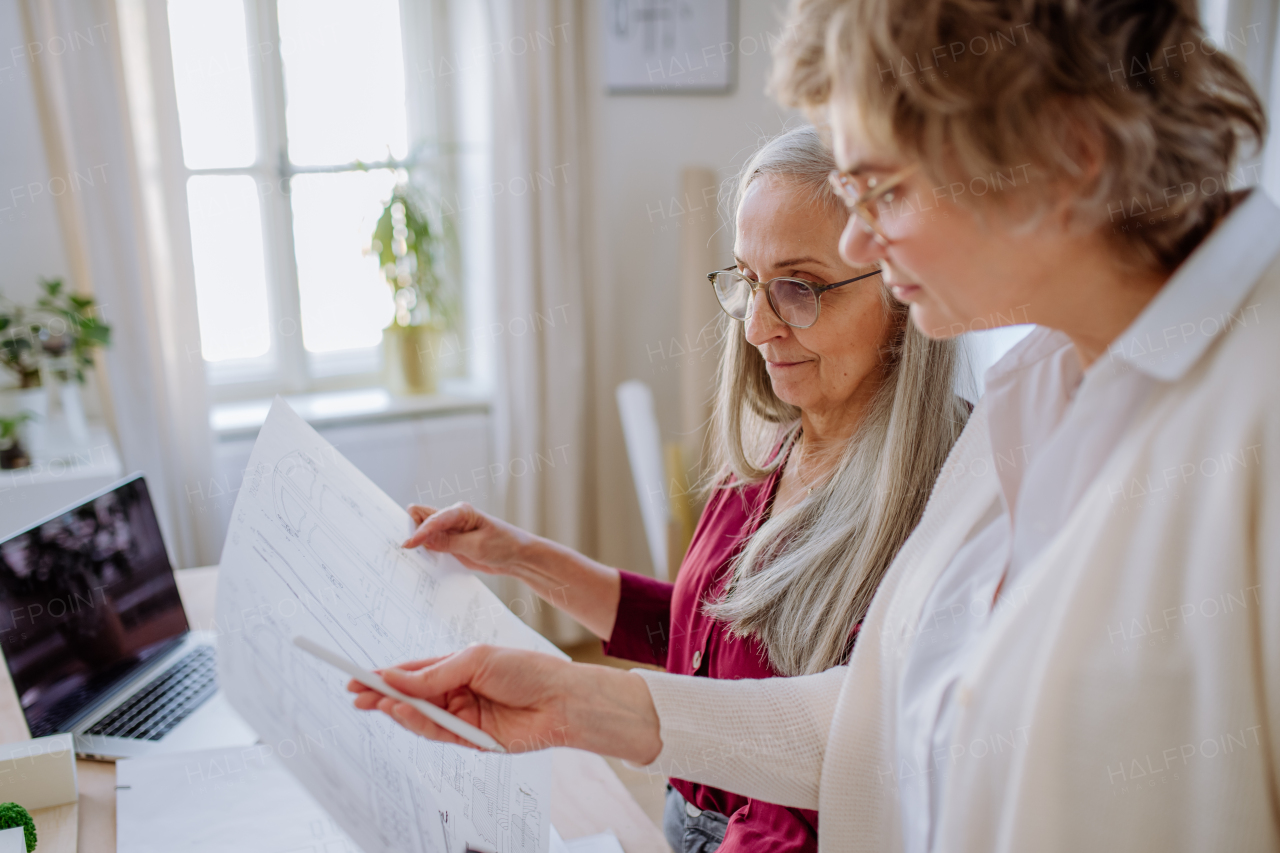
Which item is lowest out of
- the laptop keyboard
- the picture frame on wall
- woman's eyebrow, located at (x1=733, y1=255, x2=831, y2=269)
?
the laptop keyboard

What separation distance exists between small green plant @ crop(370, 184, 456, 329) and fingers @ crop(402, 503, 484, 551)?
1.76 m

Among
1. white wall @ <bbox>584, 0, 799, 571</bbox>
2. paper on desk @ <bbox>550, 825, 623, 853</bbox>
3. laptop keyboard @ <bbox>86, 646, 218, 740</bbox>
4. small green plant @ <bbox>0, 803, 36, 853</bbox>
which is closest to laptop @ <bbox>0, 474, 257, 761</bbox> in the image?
laptop keyboard @ <bbox>86, 646, 218, 740</bbox>

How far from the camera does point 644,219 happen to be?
308 cm

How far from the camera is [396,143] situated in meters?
2.96

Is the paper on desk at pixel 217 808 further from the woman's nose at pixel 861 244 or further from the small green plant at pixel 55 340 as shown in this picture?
the small green plant at pixel 55 340

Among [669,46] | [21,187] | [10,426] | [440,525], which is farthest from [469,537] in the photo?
[669,46]

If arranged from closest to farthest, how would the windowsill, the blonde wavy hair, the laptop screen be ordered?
the blonde wavy hair
the laptop screen
the windowsill

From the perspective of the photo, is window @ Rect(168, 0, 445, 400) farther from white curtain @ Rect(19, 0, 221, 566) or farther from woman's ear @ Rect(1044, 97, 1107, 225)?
woman's ear @ Rect(1044, 97, 1107, 225)

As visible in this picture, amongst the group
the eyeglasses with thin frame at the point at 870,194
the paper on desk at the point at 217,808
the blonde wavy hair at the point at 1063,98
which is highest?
the blonde wavy hair at the point at 1063,98

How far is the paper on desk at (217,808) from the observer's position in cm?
101

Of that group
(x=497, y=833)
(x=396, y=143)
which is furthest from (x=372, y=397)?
(x=497, y=833)

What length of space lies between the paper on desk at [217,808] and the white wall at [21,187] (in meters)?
1.78

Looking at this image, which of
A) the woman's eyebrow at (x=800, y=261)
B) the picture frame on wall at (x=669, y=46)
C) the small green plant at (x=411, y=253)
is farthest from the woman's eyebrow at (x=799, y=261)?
the picture frame on wall at (x=669, y=46)

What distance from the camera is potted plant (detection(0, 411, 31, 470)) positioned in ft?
7.02
